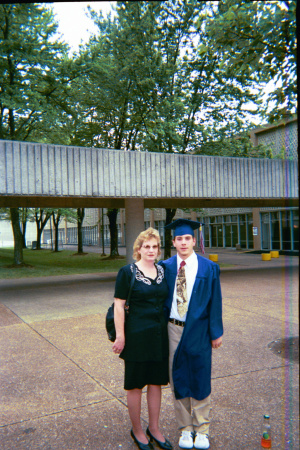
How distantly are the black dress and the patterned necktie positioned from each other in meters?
0.15

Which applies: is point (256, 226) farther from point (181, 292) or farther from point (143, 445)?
point (143, 445)

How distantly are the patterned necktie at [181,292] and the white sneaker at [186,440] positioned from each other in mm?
1026

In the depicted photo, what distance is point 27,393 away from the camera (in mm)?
4527

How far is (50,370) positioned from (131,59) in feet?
51.1

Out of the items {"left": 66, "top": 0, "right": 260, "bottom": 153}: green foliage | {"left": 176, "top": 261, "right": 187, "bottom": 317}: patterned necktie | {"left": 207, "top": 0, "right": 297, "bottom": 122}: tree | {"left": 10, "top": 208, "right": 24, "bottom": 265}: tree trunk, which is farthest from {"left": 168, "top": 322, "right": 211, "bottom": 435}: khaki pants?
{"left": 10, "top": 208, "right": 24, "bottom": 265}: tree trunk

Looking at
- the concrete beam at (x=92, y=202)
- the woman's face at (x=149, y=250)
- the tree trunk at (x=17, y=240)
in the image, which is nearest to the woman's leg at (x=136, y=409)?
the woman's face at (x=149, y=250)

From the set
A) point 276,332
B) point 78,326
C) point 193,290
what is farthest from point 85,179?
point 193,290

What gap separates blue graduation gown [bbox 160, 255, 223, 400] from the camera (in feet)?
10.9

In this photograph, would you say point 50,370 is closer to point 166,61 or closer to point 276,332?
point 276,332

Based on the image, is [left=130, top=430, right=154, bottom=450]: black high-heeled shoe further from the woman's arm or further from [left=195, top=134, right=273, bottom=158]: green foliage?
[left=195, top=134, right=273, bottom=158]: green foliage

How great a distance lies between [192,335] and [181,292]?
370 mm

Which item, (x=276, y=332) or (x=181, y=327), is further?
(x=276, y=332)

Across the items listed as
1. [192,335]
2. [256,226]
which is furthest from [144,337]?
[256,226]

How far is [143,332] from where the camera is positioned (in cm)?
328
